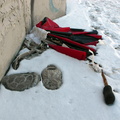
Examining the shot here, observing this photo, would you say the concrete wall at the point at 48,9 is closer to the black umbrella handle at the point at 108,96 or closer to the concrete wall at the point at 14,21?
the concrete wall at the point at 14,21

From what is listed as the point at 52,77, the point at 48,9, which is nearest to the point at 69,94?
the point at 52,77

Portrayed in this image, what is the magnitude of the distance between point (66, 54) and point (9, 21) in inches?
33.4

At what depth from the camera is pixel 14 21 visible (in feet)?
6.71

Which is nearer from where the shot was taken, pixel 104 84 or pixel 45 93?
pixel 45 93

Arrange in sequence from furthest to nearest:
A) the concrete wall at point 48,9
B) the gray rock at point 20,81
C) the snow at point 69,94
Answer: the concrete wall at point 48,9
the gray rock at point 20,81
the snow at point 69,94

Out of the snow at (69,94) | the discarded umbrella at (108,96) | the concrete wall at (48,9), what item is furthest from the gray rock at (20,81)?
the concrete wall at (48,9)

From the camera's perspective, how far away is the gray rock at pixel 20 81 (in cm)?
165

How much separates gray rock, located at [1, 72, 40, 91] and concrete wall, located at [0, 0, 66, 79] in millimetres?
97

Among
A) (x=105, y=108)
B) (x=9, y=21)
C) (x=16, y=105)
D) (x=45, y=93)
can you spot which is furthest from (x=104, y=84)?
(x=9, y=21)

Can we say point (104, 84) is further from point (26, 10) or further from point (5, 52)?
point (26, 10)

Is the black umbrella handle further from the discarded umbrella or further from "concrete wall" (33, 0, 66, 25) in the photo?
"concrete wall" (33, 0, 66, 25)

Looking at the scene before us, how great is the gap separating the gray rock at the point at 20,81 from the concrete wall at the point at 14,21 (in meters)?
0.10

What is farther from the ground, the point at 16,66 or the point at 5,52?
the point at 5,52

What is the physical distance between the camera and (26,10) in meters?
2.56
